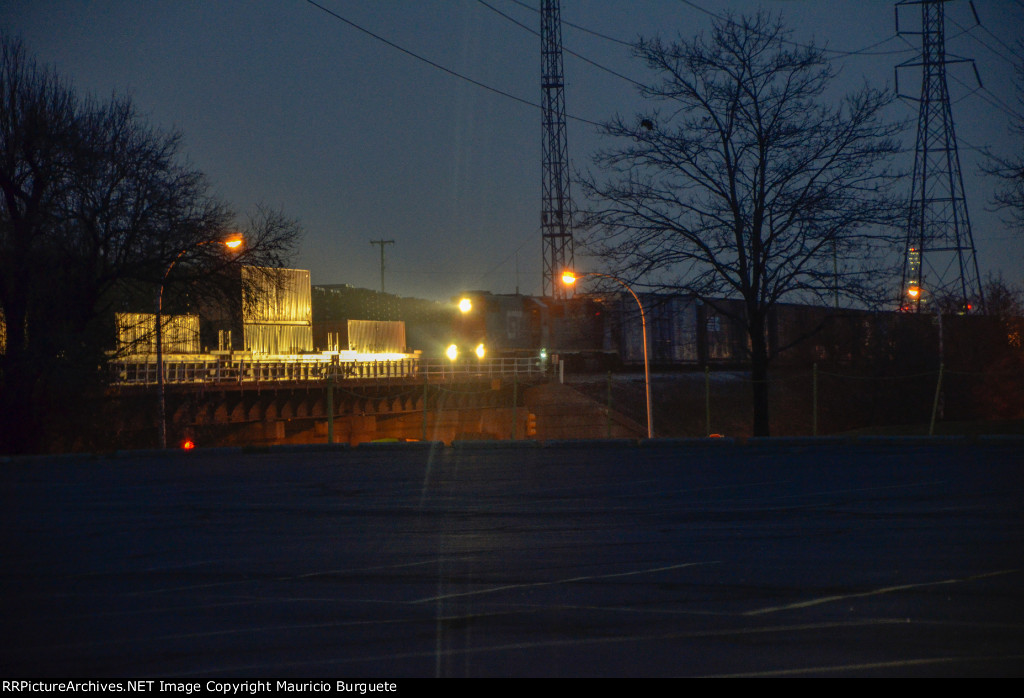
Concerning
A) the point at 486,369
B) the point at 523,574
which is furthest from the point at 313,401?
the point at 523,574

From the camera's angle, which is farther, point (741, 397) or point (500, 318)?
point (500, 318)

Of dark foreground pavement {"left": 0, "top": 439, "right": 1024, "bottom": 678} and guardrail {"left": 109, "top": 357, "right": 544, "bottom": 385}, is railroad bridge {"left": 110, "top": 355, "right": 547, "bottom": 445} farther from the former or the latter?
dark foreground pavement {"left": 0, "top": 439, "right": 1024, "bottom": 678}

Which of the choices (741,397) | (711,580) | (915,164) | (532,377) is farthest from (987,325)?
(711,580)

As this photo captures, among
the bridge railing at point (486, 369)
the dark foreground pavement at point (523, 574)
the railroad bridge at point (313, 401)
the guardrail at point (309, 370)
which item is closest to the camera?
the dark foreground pavement at point (523, 574)

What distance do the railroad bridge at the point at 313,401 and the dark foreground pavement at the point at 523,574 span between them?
2523 cm

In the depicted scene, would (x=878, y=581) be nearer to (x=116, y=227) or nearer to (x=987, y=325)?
(x=116, y=227)

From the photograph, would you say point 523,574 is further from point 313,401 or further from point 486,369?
point 486,369

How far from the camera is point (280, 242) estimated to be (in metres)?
35.0

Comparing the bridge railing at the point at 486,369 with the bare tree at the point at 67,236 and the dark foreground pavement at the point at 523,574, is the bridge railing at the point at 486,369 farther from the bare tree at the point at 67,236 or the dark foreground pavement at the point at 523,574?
the dark foreground pavement at the point at 523,574

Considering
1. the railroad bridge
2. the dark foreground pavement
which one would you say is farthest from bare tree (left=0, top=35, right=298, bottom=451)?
the dark foreground pavement

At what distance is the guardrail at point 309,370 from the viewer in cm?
4366

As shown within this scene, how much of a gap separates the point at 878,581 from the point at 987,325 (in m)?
38.2

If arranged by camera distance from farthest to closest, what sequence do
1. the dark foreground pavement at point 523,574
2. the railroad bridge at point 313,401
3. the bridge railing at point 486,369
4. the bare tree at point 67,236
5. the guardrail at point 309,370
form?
the bridge railing at point 486,369
the guardrail at point 309,370
the railroad bridge at point 313,401
the bare tree at point 67,236
the dark foreground pavement at point 523,574

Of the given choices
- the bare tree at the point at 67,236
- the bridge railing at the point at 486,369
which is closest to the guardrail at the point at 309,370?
the bridge railing at the point at 486,369
